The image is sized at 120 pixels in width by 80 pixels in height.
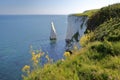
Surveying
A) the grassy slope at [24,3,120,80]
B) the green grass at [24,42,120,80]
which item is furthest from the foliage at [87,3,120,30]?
the green grass at [24,42,120,80]

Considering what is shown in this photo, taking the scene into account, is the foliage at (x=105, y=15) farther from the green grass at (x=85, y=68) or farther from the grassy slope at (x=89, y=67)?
the green grass at (x=85, y=68)

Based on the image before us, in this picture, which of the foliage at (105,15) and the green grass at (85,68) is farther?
the foliage at (105,15)

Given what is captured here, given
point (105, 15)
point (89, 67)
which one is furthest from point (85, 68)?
point (105, 15)

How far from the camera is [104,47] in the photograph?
9391 millimetres

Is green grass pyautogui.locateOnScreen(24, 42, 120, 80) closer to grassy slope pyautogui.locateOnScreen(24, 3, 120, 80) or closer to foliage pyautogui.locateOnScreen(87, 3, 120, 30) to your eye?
grassy slope pyautogui.locateOnScreen(24, 3, 120, 80)

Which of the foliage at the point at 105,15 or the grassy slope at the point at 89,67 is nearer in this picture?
the grassy slope at the point at 89,67

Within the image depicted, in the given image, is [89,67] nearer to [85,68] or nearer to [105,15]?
[85,68]

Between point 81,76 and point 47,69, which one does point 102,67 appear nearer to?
point 81,76

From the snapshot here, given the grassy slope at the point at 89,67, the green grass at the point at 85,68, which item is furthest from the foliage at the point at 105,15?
the green grass at the point at 85,68

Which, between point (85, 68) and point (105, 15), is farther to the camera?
point (105, 15)

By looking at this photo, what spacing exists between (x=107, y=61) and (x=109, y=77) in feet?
4.84

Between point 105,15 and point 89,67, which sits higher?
point 89,67

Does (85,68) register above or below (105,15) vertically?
above

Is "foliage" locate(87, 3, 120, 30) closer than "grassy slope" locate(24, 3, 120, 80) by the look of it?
No
